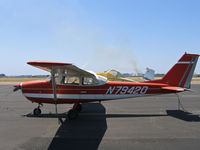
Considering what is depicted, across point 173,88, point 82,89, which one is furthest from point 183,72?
point 82,89

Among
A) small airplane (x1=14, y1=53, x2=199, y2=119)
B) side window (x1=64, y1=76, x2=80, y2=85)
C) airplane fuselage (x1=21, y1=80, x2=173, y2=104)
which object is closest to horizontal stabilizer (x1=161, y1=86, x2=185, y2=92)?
small airplane (x1=14, y1=53, x2=199, y2=119)

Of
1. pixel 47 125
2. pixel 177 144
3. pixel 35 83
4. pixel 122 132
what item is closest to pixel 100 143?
pixel 122 132

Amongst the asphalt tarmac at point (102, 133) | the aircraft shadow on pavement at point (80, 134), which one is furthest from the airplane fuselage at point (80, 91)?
the aircraft shadow on pavement at point (80, 134)

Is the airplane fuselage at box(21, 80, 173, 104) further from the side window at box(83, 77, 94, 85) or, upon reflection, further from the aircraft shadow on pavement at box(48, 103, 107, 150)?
the aircraft shadow on pavement at box(48, 103, 107, 150)

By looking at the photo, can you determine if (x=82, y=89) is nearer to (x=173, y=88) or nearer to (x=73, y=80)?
Result: (x=73, y=80)

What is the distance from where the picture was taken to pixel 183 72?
621cm

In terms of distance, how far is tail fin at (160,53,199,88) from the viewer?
6.12 m

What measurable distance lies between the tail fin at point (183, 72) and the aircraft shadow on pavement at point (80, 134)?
353 centimetres

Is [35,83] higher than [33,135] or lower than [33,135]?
higher

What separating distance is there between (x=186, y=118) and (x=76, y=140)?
432 cm

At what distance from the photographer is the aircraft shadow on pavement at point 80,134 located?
344 cm

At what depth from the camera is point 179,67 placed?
20.6ft

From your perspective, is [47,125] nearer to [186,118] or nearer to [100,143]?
[100,143]

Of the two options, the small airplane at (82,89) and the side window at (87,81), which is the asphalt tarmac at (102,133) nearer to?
the small airplane at (82,89)
